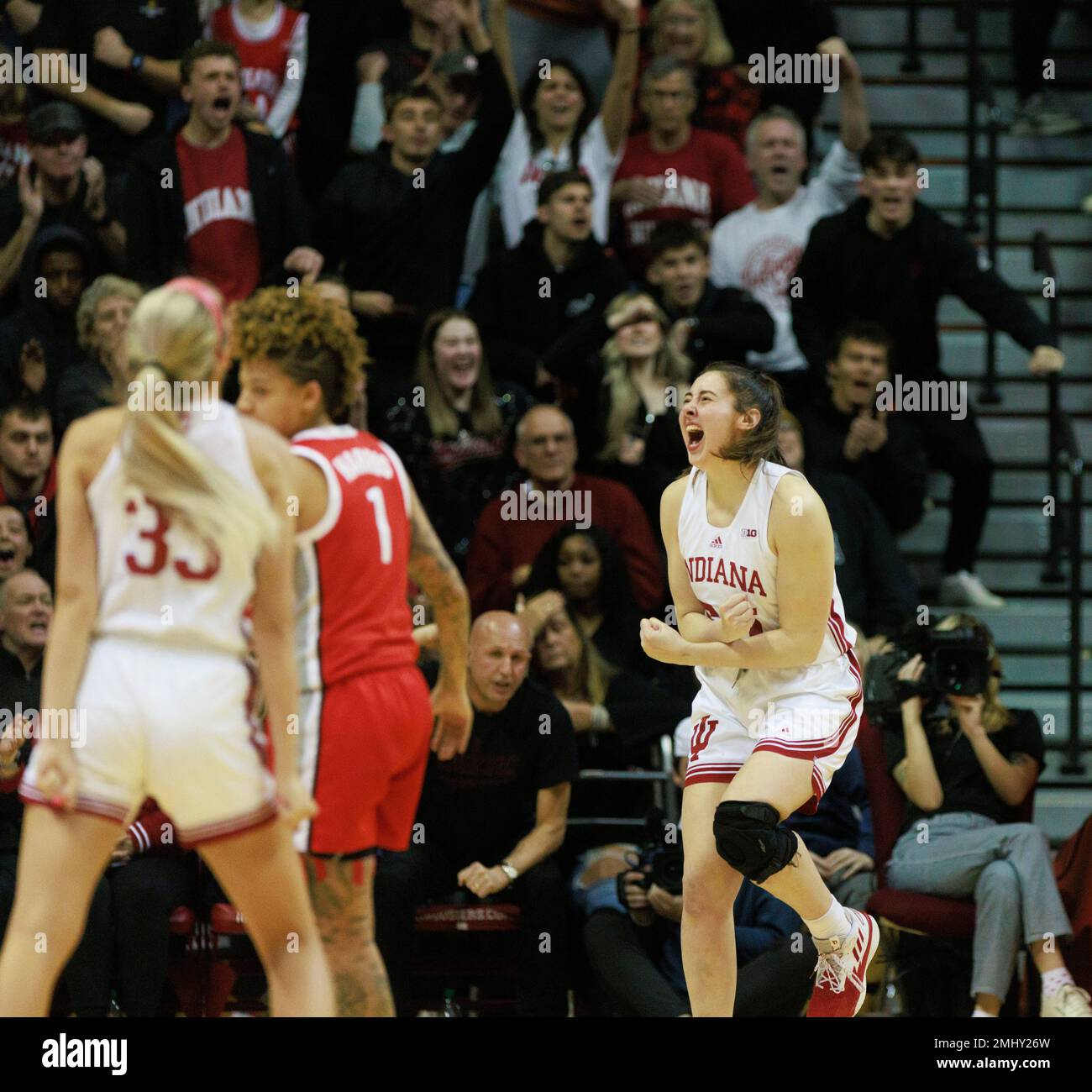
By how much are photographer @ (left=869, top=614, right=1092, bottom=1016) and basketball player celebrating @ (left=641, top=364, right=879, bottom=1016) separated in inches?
47.0

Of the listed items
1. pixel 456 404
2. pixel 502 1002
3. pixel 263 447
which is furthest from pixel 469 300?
pixel 263 447

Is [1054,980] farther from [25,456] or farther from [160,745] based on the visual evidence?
[25,456]

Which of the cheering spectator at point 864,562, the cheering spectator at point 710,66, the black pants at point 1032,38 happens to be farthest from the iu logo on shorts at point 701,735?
the black pants at point 1032,38

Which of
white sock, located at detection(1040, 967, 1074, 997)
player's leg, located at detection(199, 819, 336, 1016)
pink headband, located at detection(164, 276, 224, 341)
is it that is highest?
pink headband, located at detection(164, 276, 224, 341)

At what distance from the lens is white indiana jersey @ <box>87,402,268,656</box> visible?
460 cm

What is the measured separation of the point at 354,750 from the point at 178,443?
931 millimetres

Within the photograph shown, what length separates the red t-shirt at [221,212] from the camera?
26.4 ft

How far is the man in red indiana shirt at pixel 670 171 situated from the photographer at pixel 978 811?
10.1 ft

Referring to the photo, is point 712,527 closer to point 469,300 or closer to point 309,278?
point 309,278

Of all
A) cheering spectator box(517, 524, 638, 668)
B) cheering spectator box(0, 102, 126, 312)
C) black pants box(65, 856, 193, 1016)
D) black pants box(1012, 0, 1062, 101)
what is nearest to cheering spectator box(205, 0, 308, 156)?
cheering spectator box(0, 102, 126, 312)

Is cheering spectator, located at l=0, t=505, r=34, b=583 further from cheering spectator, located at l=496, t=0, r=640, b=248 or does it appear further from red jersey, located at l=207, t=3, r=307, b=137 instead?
cheering spectator, located at l=496, t=0, r=640, b=248

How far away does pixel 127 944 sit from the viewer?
6.28 m

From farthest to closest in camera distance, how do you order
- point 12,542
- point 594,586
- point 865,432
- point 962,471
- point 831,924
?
point 962,471
point 865,432
point 594,586
point 12,542
point 831,924

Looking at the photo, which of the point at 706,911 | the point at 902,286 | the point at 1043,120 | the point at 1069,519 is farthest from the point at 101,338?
the point at 1043,120
